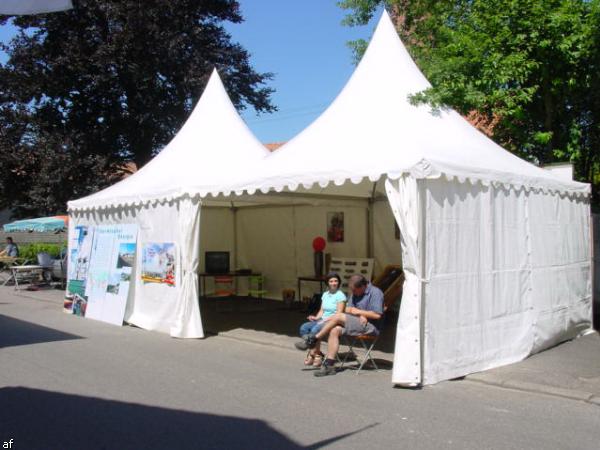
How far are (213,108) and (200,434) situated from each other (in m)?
8.67

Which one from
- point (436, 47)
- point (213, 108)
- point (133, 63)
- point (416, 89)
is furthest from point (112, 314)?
point (133, 63)

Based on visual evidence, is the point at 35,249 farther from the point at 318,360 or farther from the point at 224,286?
the point at 318,360

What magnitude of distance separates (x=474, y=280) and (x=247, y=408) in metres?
3.14

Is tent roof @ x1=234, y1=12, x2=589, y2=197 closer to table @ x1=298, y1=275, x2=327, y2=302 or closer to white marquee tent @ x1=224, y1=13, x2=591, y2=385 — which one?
white marquee tent @ x1=224, y1=13, x2=591, y2=385

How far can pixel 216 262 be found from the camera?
15.0 meters

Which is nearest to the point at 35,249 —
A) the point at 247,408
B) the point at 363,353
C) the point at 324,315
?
the point at 363,353

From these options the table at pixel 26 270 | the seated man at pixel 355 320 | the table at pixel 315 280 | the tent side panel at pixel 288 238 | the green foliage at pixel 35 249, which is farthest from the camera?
the green foliage at pixel 35 249

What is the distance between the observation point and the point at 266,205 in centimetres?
1527

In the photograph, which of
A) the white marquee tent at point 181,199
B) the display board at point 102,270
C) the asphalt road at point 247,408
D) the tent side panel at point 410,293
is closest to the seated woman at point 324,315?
the asphalt road at point 247,408

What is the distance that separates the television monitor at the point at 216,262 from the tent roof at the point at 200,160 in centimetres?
303

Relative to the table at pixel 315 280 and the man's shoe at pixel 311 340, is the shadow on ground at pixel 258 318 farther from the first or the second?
the man's shoe at pixel 311 340

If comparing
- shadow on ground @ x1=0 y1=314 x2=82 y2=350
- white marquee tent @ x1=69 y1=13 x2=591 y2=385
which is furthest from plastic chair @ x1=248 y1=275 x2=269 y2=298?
shadow on ground @ x1=0 y1=314 x2=82 y2=350

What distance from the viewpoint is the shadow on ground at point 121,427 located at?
16.3 feet

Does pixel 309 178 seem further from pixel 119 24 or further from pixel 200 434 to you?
pixel 119 24
